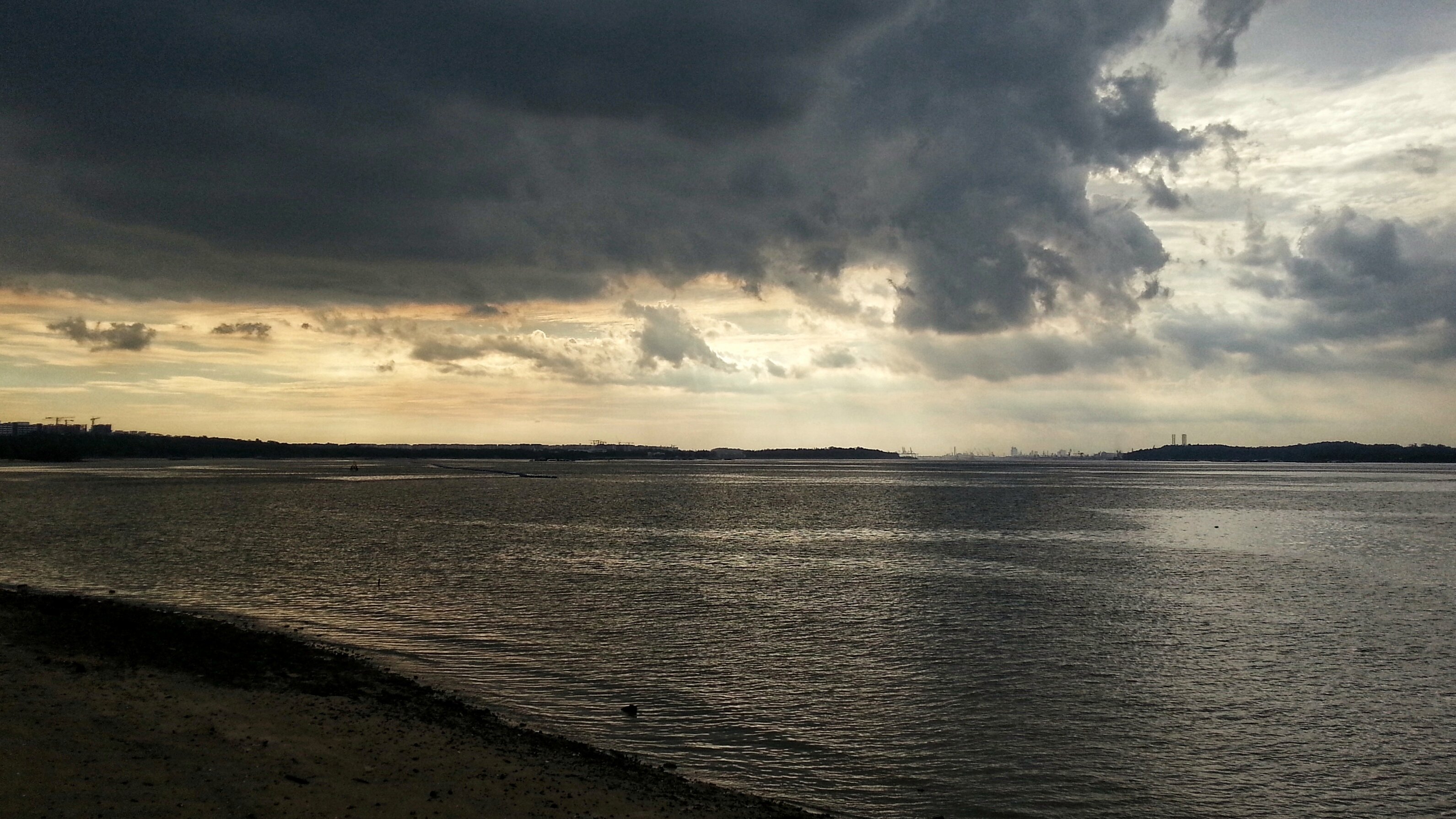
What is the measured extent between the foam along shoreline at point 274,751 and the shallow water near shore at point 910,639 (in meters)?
2.46

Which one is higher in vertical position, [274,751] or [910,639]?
[274,751]

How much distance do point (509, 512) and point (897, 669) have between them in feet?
252

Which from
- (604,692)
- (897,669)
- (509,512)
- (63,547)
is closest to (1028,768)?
(897,669)

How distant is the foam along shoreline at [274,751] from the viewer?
47.4ft

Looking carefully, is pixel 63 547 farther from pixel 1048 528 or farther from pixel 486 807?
pixel 1048 528

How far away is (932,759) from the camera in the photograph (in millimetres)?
20500

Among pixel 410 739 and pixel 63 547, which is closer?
pixel 410 739

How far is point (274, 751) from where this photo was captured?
1695 cm

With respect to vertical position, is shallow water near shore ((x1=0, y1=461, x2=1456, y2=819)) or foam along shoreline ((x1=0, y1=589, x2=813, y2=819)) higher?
foam along shoreline ((x1=0, y1=589, x2=813, y2=819))

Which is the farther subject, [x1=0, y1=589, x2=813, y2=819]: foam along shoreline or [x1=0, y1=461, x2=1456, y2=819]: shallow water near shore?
[x1=0, y1=461, x2=1456, y2=819]: shallow water near shore

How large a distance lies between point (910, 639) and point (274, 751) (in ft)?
74.4

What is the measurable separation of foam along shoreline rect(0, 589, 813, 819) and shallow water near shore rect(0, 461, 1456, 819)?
97.0 inches

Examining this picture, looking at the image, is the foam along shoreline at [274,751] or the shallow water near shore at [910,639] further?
the shallow water near shore at [910,639]

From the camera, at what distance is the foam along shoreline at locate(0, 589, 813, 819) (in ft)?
47.4
